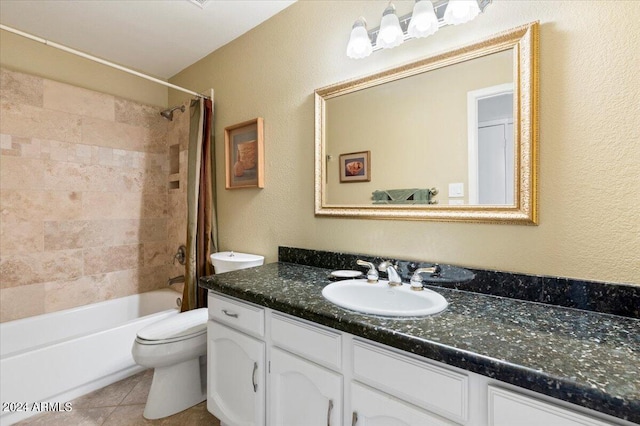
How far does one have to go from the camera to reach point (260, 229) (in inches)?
81.7

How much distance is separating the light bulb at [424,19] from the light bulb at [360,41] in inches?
9.0

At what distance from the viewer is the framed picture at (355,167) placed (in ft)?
Answer: 5.09

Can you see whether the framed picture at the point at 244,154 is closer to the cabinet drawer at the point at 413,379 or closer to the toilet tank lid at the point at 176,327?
the toilet tank lid at the point at 176,327

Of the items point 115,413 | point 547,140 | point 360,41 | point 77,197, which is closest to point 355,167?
point 360,41

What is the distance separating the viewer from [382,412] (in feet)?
2.95

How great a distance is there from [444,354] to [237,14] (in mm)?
2198

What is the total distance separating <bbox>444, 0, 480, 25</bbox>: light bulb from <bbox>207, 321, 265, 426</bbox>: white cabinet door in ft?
5.02

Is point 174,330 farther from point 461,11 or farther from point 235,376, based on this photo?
point 461,11

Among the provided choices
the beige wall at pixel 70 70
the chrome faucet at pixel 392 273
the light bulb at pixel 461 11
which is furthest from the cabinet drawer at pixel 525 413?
the beige wall at pixel 70 70

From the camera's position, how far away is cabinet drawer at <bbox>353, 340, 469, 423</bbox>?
77 centimetres

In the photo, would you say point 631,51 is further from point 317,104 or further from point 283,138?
point 283,138

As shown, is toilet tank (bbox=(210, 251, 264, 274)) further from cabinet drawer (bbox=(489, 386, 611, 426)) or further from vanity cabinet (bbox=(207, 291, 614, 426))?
cabinet drawer (bbox=(489, 386, 611, 426))

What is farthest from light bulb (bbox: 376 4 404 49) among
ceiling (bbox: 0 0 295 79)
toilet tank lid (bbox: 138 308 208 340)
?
toilet tank lid (bbox: 138 308 208 340)

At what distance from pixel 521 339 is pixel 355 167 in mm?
1044
